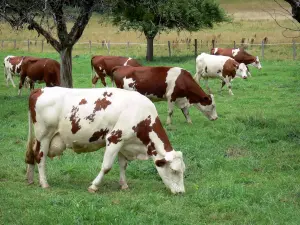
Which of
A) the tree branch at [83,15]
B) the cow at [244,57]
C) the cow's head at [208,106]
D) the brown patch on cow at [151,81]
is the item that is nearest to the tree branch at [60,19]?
the tree branch at [83,15]

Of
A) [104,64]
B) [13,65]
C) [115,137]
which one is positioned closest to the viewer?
[115,137]

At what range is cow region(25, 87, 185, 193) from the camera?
8805mm

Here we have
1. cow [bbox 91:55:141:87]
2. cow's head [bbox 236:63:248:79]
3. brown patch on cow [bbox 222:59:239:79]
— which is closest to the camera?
cow [bbox 91:55:141:87]

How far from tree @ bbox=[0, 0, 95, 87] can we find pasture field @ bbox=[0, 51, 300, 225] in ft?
8.76

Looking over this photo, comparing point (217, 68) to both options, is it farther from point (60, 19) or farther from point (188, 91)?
point (60, 19)

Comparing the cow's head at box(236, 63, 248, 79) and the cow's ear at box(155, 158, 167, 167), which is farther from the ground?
the cow's ear at box(155, 158, 167, 167)

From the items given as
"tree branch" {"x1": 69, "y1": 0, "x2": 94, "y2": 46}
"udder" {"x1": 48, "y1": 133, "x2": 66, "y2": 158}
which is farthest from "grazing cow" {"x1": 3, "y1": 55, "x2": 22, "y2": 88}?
"udder" {"x1": 48, "y1": 133, "x2": 66, "y2": 158}

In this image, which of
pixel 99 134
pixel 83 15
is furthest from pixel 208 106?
pixel 99 134

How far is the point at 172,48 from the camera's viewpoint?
44250 millimetres

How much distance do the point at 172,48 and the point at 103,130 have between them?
118 feet

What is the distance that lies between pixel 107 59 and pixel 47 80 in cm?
246

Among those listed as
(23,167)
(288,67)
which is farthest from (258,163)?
(288,67)

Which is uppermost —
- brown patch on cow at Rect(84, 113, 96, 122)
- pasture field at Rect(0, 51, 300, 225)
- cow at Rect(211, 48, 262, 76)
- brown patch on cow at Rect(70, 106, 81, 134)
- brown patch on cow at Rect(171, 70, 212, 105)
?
brown patch on cow at Rect(84, 113, 96, 122)

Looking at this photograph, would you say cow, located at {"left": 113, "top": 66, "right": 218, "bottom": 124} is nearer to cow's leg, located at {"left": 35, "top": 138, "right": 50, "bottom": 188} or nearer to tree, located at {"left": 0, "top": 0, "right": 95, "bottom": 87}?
tree, located at {"left": 0, "top": 0, "right": 95, "bottom": 87}
